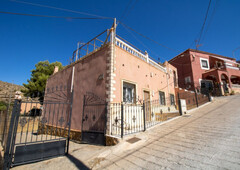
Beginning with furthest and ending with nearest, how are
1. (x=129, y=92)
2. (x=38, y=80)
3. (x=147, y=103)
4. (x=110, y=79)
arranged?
(x=38, y=80)
(x=147, y=103)
(x=129, y=92)
(x=110, y=79)

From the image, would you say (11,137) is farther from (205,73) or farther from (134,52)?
(205,73)

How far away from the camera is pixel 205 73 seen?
20.1 meters

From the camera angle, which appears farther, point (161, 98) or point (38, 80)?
point (38, 80)

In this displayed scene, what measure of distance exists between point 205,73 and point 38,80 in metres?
30.7

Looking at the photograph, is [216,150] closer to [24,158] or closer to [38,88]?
[24,158]

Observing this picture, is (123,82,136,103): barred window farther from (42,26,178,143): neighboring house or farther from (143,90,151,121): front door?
(143,90,151,121): front door

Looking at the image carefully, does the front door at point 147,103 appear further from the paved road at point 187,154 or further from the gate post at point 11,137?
the gate post at point 11,137

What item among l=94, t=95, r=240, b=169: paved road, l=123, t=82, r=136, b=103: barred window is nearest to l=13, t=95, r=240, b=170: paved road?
l=94, t=95, r=240, b=169: paved road

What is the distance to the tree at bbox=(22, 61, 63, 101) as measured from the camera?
68.9 ft

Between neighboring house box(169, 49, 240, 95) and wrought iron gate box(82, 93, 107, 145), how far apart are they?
17.9 metres

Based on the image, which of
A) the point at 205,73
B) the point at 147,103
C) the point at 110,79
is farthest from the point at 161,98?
the point at 205,73

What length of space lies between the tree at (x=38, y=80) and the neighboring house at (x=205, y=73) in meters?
26.2

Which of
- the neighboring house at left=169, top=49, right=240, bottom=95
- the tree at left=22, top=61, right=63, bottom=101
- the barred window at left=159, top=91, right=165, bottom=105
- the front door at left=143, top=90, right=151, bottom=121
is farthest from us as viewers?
the tree at left=22, top=61, right=63, bottom=101

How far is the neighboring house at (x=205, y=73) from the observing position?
1803 cm
